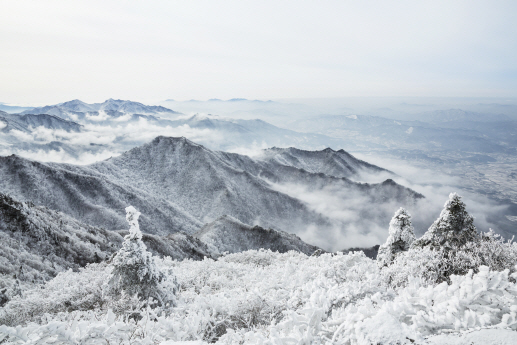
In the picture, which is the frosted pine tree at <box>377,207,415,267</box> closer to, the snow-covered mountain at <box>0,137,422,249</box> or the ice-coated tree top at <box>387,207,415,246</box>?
the ice-coated tree top at <box>387,207,415,246</box>

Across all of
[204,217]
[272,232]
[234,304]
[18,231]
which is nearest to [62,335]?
[234,304]

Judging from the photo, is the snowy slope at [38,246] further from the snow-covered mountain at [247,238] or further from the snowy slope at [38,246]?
the snow-covered mountain at [247,238]

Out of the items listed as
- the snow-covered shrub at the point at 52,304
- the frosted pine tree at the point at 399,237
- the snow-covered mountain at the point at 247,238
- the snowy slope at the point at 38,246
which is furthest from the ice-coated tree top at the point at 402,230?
the snow-covered mountain at the point at 247,238

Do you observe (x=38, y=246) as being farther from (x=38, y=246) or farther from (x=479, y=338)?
(x=479, y=338)

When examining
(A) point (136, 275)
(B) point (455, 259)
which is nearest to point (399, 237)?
(B) point (455, 259)

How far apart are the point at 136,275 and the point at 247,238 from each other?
57509 mm

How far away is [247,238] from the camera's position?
67312mm

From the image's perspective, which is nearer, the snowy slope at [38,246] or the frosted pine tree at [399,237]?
the frosted pine tree at [399,237]

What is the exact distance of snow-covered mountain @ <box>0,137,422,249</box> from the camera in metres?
83.4

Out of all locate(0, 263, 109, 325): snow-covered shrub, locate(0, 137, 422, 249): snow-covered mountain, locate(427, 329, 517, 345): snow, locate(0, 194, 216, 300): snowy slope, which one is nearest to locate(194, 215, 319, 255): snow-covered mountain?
locate(0, 137, 422, 249): snow-covered mountain

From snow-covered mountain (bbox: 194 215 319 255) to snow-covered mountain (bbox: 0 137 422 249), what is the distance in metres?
27.0

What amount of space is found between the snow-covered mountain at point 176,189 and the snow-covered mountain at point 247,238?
88.6 ft

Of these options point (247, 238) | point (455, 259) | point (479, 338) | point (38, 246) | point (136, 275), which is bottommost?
point (247, 238)

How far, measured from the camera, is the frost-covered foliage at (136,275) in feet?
35.8
